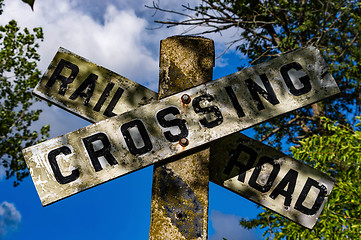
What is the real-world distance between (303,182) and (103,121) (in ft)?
3.72

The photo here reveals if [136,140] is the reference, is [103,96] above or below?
above

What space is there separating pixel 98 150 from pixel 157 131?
0.99 feet

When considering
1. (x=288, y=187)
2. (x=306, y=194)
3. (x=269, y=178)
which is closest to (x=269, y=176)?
(x=269, y=178)

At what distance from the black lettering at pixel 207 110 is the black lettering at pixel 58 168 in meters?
0.65

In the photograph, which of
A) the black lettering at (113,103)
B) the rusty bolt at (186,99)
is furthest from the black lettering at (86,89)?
the rusty bolt at (186,99)

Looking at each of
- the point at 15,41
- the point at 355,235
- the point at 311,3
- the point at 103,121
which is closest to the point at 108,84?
the point at 103,121

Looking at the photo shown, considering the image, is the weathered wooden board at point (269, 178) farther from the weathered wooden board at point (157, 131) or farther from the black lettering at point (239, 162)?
the weathered wooden board at point (157, 131)

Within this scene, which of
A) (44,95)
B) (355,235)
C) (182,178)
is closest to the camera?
(182,178)

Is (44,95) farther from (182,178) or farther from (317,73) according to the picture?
(317,73)

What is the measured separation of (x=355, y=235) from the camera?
175 inches

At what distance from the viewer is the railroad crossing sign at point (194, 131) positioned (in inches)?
67.0

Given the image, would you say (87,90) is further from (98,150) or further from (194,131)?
(194,131)

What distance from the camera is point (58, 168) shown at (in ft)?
5.62

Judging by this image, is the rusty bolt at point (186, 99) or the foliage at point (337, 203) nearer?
the rusty bolt at point (186, 99)
